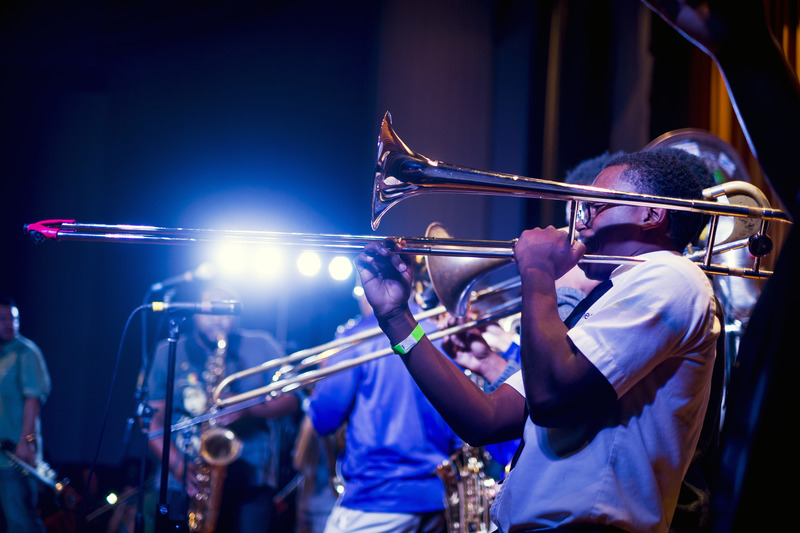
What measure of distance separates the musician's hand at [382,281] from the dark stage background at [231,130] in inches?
146

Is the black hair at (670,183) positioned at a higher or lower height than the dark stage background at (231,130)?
lower

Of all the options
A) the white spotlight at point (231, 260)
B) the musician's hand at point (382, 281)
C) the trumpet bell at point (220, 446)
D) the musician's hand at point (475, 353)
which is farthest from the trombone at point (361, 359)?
the white spotlight at point (231, 260)

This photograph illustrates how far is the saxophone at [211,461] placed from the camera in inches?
169

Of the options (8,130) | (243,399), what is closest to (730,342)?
A: (243,399)

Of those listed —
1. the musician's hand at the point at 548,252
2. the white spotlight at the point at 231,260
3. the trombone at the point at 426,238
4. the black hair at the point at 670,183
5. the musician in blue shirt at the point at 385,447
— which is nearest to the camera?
the musician's hand at the point at 548,252

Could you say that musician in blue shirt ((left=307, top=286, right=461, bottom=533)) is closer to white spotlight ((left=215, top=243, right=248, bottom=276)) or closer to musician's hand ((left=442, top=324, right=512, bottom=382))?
musician's hand ((left=442, top=324, right=512, bottom=382))

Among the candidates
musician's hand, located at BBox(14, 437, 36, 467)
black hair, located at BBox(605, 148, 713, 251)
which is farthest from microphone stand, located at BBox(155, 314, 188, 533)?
musician's hand, located at BBox(14, 437, 36, 467)

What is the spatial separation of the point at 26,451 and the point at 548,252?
5.12m

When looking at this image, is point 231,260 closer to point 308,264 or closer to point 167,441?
point 308,264

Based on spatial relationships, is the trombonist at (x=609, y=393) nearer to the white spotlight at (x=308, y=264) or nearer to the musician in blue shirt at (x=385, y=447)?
the musician in blue shirt at (x=385, y=447)

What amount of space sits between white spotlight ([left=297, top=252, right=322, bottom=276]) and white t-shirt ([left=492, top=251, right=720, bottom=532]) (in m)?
5.96

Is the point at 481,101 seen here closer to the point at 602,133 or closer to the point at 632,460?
the point at 602,133

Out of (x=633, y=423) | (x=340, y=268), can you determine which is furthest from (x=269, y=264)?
(x=633, y=423)

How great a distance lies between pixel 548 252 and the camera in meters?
1.58
